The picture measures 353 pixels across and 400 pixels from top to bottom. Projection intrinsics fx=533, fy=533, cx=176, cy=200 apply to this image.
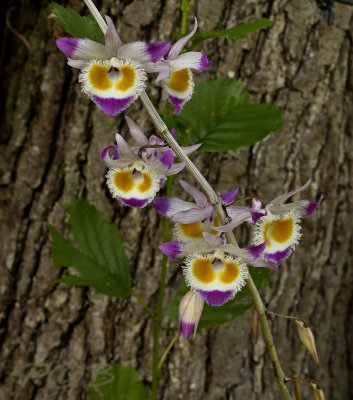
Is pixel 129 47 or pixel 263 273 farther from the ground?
pixel 129 47

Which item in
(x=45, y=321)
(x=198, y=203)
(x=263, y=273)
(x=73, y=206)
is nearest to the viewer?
(x=198, y=203)

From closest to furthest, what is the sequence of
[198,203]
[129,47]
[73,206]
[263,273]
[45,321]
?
[129,47] → [198,203] → [263,273] → [73,206] → [45,321]

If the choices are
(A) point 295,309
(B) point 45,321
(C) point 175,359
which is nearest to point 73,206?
(B) point 45,321

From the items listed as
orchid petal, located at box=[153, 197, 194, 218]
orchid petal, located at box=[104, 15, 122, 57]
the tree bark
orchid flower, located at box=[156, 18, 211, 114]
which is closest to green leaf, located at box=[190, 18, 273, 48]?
orchid flower, located at box=[156, 18, 211, 114]

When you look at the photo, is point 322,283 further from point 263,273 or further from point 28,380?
point 28,380

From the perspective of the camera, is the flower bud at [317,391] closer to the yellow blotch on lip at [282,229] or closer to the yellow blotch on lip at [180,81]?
the yellow blotch on lip at [282,229]

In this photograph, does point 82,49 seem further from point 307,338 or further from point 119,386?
point 119,386
